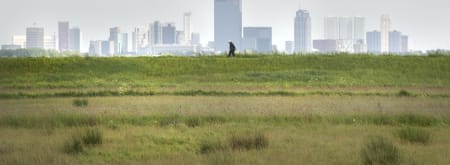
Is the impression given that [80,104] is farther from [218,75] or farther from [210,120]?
[218,75]

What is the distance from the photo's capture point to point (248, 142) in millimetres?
14602

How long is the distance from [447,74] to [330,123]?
28.5 metres

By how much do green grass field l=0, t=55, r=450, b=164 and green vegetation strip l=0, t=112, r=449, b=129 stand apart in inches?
1.2

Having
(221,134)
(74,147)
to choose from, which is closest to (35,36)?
(221,134)

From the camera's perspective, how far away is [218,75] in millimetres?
45406

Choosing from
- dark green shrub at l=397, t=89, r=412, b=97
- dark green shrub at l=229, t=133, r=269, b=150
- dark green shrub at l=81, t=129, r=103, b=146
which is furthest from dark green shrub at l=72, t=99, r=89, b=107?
dark green shrub at l=397, t=89, r=412, b=97

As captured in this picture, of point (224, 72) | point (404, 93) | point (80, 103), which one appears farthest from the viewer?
point (224, 72)

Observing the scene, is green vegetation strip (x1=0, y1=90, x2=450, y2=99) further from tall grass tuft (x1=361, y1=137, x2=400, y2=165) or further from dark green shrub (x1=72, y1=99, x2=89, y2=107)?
tall grass tuft (x1=361, y1=137, x2=400, y2=165)

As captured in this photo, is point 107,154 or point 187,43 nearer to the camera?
point 107,154

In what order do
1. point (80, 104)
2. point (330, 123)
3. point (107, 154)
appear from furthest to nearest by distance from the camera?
1. point (80, 104)
2. point (330, 123)
3. point (107, 154)

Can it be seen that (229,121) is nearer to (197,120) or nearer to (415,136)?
(197,120)

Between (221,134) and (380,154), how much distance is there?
202 inches

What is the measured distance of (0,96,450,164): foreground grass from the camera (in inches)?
517

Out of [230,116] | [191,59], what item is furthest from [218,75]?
[230,116]
